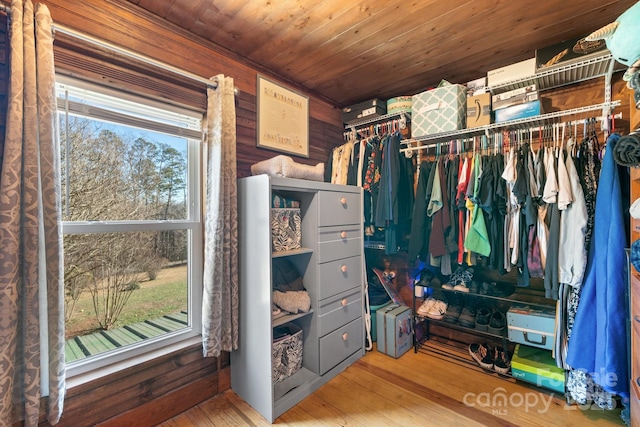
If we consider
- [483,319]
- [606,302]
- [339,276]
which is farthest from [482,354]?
[339,276]

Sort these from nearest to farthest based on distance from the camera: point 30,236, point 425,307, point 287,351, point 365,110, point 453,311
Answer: point 30,236 → point 287,351 → point 453,311 → point 425,307 → point 365,110

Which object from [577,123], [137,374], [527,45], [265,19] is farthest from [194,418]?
[527,45]

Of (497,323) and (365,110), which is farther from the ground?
(365,110)

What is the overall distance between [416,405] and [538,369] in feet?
2.72

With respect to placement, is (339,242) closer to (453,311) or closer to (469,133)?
(453,311)

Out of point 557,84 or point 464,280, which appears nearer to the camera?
point 557,84

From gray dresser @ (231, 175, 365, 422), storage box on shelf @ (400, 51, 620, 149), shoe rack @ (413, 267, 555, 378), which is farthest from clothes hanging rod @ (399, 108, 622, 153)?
shoe rack @ (413, 267, 555, 378)

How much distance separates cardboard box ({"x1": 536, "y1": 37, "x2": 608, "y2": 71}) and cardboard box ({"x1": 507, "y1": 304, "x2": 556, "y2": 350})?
1.59 meters

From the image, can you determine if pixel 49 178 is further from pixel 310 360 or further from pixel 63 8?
pixel 310 360

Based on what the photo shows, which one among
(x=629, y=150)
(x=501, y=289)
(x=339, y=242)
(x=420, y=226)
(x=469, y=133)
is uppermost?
(x=469, y=133)

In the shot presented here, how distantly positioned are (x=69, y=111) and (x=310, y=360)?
2.01m

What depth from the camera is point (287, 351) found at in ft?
6.25

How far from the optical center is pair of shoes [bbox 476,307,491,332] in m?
2.08

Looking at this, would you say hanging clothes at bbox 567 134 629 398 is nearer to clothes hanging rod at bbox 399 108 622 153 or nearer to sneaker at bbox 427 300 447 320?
clothes hanging rod at bbox 399 108 622 153
